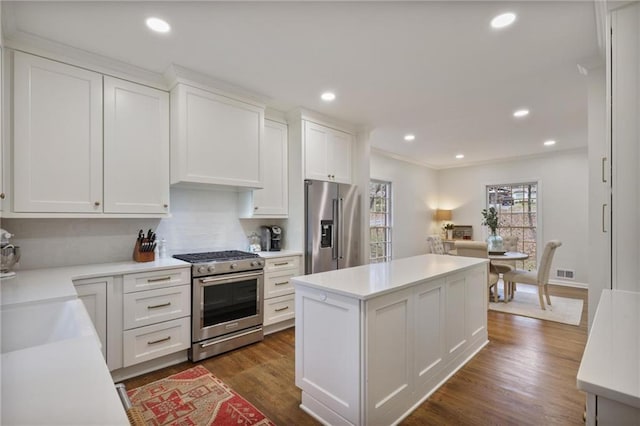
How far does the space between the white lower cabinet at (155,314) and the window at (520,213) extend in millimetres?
6231

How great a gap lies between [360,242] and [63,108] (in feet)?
10.9

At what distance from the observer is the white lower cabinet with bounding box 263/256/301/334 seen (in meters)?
3.25

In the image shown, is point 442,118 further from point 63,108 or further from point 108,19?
point 63,108

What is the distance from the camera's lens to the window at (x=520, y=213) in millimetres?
6125

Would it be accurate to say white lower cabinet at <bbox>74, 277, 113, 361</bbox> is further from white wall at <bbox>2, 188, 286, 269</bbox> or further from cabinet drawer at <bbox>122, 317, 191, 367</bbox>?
white wall at <bbox>2, 188, 286, 269</bbox>

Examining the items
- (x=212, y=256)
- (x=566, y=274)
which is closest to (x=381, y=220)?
(x=566, y=274)

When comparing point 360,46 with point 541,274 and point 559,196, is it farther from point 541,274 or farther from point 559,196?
point 559,196

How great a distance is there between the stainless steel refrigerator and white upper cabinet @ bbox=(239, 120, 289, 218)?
0.32m

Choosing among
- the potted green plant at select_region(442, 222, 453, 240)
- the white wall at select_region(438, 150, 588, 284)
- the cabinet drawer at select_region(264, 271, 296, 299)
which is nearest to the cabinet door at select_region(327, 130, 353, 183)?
the cabinet drawer at select_region(264, 271, 296, 299)

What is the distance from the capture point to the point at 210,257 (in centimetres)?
299

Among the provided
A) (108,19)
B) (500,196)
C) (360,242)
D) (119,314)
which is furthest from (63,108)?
(500,196)

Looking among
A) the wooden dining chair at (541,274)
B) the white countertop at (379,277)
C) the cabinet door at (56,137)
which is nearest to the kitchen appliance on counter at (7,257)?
the cabinet door at (56,137)

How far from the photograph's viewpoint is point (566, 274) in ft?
18.6

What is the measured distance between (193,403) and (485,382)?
215cm
